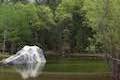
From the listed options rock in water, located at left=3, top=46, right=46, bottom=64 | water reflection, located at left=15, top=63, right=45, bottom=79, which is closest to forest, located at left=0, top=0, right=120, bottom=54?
rock in water, located at left=3, top=46, right=46, bottom=64

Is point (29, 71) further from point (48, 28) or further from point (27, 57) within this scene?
point (48, 28)

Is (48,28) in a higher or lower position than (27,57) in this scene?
higher

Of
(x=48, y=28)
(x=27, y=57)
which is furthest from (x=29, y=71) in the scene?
(x=48, y=28)

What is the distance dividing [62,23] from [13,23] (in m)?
9.32

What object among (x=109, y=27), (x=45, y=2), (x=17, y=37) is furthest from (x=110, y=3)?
(x=45, y=2)

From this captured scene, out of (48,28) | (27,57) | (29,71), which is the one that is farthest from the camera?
(48,28)

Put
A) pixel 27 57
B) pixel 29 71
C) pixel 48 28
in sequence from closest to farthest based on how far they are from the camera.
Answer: pixel 29 71, pixel 27 57, pixel 48 28

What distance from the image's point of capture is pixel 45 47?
7238 cm

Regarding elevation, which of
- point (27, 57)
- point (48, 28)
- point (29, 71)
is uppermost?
point (48, 28)

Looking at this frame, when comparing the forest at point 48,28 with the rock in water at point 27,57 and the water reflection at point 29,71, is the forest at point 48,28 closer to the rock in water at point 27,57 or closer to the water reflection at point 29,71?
the rock in water at point 27,57

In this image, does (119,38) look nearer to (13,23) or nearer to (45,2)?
(13,23)

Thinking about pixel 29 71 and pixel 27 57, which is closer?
pixel 29 71

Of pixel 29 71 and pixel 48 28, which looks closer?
pixel 29 71

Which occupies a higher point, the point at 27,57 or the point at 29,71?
the point at 27,57
